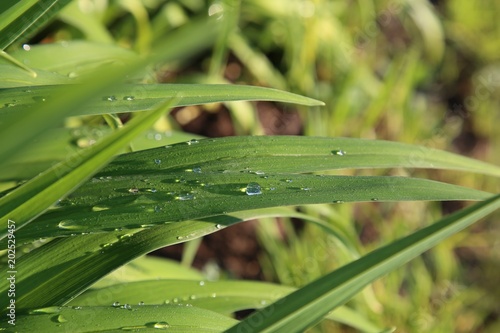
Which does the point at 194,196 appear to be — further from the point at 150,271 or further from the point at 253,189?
Answer: the point at 150,271

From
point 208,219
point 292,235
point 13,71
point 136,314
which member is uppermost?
point 292,235

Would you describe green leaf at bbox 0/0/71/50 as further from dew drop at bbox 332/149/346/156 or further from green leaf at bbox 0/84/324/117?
dew drop at bbox 332/149/346/156

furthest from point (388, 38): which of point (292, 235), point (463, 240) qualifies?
point (292, 235)

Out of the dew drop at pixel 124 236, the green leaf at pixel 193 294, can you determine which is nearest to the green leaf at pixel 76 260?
the dew drop at pixel 124 236

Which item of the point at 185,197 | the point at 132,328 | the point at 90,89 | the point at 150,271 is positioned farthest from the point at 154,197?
the point at 150,271

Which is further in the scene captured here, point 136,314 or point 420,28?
point 420,28

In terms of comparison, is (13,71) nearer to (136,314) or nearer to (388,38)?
(136,314)
